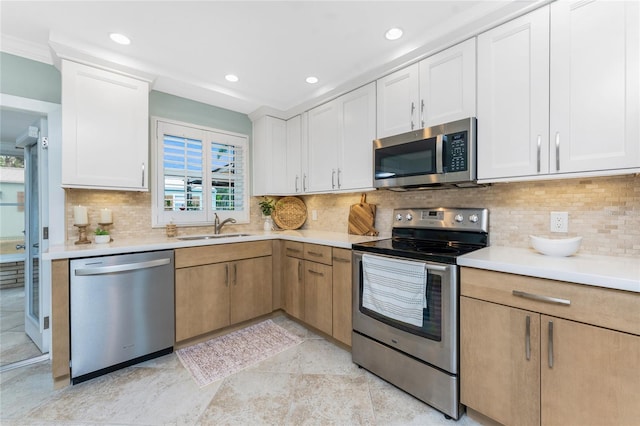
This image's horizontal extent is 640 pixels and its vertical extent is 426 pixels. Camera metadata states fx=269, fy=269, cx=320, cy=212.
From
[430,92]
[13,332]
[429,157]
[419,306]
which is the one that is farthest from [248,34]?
[13,332]

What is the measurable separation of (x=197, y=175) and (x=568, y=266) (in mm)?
3198

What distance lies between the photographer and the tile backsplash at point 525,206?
1502 mm

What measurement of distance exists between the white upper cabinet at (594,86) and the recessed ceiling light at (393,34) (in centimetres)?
85

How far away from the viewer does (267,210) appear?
3.43 metres

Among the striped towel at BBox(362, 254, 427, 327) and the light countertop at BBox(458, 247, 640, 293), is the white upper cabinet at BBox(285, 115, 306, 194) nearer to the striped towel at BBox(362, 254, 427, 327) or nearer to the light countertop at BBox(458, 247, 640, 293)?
the striped towel at BBox(362, 254, 427, 327)

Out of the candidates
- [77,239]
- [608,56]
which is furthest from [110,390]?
[608,56]

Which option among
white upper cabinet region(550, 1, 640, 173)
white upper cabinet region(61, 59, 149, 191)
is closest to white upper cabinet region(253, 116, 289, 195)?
white upper cabinet region(61, 59, 149, 191)

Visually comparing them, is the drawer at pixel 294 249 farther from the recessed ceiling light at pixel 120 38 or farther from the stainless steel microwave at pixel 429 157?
the recessed ceiling light at pixel 120 38

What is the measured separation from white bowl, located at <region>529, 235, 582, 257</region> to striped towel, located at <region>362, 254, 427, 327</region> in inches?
26.7

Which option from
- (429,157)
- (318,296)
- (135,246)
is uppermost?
(429,157)

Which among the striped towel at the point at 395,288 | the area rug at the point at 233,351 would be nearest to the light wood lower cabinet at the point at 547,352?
the striped towel at the point at 395,288

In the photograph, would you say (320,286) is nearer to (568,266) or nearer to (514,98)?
(568,266)

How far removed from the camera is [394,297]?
69.4 inches

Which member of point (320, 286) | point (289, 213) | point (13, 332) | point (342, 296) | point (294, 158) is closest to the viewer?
point (342, 296)
